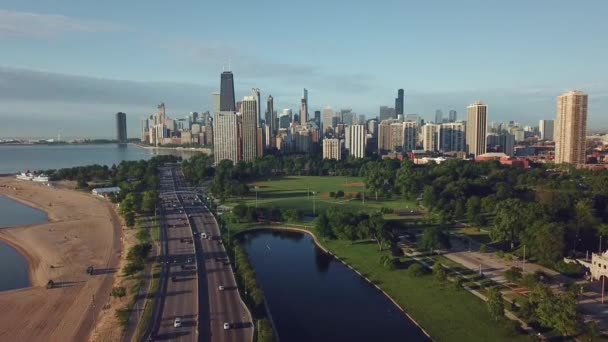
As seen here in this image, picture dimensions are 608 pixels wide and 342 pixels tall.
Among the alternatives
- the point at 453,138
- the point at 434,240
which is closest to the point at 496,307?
the point at 434,240

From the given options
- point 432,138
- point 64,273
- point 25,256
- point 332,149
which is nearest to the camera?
point 64,273

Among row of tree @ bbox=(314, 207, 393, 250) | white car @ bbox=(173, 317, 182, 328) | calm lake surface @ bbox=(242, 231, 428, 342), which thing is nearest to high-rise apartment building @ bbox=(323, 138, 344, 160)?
row of tree @ bbox=(314, 207, 393, 250)

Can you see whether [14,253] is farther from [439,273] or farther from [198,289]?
[439,273]

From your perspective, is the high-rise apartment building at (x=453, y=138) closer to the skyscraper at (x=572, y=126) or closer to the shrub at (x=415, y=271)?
the skyscraper at (x=572, y=126)

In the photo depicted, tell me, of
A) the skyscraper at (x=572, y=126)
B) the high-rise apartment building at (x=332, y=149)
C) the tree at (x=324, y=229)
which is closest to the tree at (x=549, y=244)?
the tree at (x=324, y=229)

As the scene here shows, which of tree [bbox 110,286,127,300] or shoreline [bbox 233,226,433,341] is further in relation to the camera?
tree [bbox 110,286,127,300]

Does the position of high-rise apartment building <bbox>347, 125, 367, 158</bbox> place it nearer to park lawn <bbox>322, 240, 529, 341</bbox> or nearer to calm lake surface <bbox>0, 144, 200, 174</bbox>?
calm lake surface <bbox>0, 144, 200, 174</bbox>
